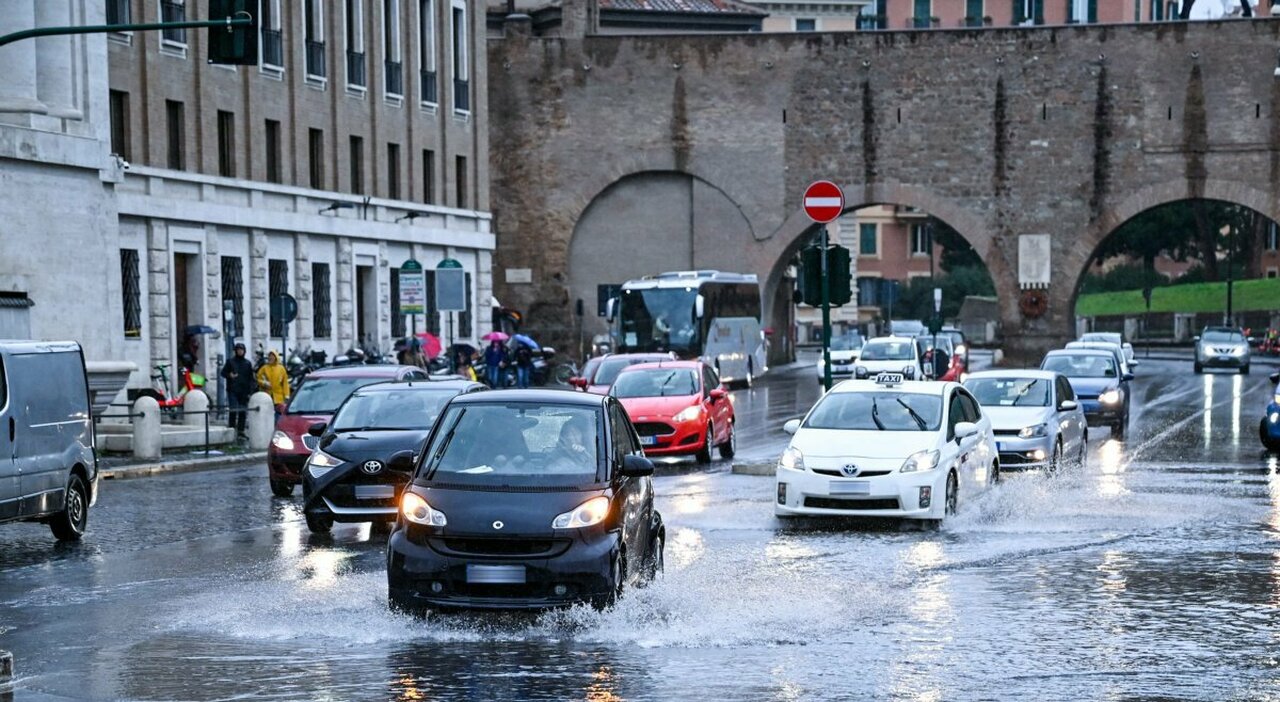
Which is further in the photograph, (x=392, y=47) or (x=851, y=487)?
(x=392, y=47)

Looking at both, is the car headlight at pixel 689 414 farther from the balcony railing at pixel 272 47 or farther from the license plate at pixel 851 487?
the balcony railing at pixel 272 47

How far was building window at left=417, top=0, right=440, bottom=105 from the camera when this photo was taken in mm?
52781

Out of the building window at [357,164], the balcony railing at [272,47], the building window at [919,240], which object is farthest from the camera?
the building window at [919,240]

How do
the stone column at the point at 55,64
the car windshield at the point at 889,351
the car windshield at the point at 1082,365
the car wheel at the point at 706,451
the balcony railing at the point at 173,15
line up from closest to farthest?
the car wheel at the point at 706,451, the car windshield at the point at 1082,365, the stone column at the point at 55,64, the balcony railing at the point at 173,15, the car windshield at the point at 889,351

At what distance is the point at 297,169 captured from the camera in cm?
4584

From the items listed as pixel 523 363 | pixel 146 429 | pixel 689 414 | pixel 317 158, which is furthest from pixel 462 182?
pixel 689 414

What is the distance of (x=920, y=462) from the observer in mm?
18266

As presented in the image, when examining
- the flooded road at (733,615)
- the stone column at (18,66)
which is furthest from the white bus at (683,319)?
the flooded road at (733,615)

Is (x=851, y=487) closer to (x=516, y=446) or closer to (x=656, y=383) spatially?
(x=516, y=446)

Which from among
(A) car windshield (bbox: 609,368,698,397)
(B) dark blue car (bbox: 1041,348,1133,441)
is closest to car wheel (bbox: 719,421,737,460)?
(A) car windshield (bbox: 609,368,698,397)

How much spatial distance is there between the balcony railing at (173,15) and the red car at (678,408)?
1508 centimetres

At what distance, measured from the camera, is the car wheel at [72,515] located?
59.7 feet

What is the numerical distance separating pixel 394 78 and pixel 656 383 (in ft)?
77.4

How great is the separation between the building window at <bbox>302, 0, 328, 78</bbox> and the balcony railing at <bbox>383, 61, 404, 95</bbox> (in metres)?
3.31
